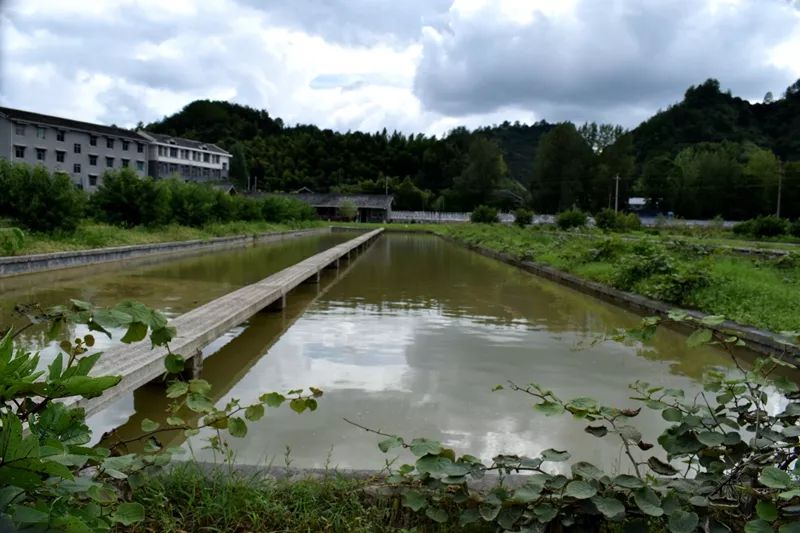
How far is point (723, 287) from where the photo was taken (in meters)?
8.17

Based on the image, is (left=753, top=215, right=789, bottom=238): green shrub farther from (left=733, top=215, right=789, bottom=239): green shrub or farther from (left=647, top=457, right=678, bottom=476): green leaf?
(left=647, top=457, right=678, bottom=476): green leaf

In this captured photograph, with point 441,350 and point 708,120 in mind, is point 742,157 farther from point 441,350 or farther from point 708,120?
point 441,350

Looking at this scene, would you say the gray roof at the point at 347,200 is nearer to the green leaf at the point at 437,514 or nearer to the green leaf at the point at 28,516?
the green leaf at the point at 437,514

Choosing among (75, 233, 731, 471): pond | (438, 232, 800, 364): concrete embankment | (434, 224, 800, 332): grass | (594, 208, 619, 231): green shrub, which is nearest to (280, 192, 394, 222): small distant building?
(594, 208, 619, 231): green shrub

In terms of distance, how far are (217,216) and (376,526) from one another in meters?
27.5

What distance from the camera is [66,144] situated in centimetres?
4316

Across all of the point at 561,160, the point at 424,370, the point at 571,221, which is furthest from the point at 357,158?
the point at 424,370

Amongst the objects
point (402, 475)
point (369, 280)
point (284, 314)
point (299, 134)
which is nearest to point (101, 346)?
point (284, 314)

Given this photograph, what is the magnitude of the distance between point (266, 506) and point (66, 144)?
160 ft

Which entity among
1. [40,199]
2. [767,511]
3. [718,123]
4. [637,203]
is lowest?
[767,511]

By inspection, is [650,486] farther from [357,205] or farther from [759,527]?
[357,205]

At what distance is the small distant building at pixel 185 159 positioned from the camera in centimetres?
5478

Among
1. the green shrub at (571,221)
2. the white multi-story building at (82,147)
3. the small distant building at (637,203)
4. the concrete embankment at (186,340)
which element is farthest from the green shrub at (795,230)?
the small distant building at (637,203)

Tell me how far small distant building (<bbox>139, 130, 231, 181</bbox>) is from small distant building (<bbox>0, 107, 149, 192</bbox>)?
3889 millimetres
